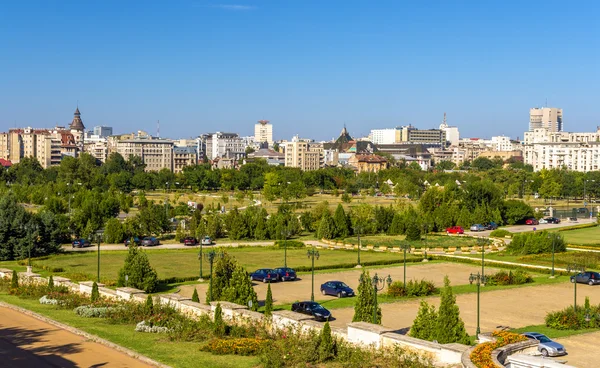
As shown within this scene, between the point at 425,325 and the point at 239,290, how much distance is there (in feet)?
24.4

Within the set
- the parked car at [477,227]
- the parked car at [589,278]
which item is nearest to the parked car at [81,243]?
the parked car at [477,227]

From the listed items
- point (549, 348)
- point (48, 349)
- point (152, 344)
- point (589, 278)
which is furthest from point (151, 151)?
point (549, 348)

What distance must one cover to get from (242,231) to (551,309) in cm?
3072

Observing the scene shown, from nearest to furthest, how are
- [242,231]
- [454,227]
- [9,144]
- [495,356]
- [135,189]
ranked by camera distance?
[495,356]
[242,231]
[454,227]
[135,189]
[9,144]

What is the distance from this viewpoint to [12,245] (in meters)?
44.3

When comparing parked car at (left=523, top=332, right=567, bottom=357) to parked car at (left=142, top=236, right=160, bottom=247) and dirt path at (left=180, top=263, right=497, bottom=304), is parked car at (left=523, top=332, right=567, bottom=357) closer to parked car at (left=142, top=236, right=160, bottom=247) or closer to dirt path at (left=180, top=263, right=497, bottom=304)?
dirt path at (left=180, top=263, right=497, bottom=304)

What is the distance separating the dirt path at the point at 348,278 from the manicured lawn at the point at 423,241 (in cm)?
791

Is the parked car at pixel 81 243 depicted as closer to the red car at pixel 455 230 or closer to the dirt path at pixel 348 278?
the dirt path at pixel 348 278

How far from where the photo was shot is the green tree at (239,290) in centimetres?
2548

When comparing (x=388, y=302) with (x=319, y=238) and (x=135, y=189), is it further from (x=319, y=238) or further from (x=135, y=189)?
(x=135, y=189)

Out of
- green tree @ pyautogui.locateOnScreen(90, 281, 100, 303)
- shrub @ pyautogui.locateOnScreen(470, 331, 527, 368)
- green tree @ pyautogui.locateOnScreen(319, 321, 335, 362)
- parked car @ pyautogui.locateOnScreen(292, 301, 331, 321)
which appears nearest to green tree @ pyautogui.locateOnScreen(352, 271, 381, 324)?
parked car @ pyautogui.locateOnScreen(292, 301, 331, 321)

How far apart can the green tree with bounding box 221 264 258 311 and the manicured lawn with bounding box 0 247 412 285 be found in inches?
454

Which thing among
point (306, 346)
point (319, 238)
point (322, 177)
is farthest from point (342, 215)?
point (322, 177)

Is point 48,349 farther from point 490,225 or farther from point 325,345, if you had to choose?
point 490,225
